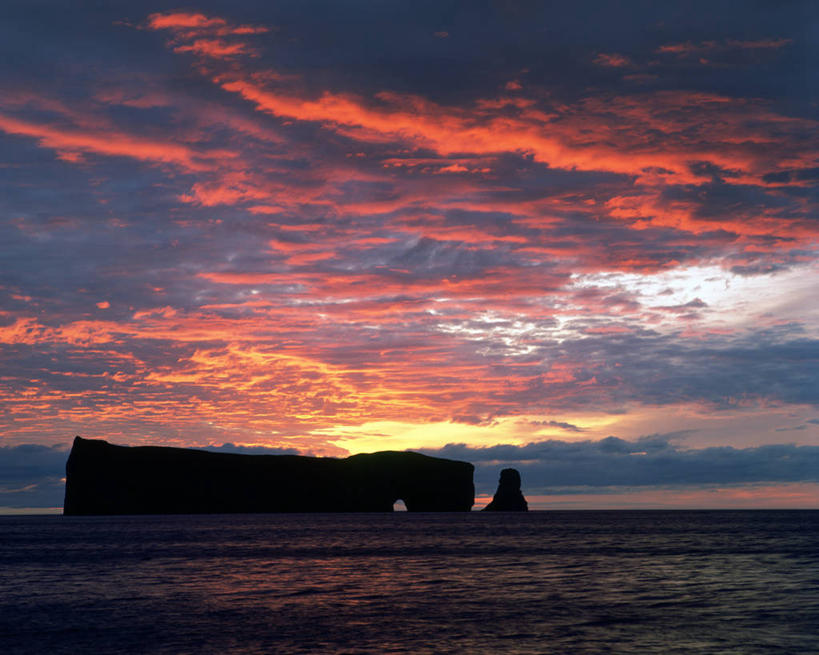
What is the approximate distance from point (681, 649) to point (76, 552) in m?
77.7

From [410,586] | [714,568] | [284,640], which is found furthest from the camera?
[714,568]

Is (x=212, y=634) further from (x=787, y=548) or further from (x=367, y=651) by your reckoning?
(x=787, y=548)

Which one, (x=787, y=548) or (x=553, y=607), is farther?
(x=787, y=548)

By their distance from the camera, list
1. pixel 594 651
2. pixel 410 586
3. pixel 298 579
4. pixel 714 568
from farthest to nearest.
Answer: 1. pixel 714 568
2. pixel 298 579
3. pixel 410 586
4. pixel 594 651

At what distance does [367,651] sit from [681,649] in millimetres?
11254

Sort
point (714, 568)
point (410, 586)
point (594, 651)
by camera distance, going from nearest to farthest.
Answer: point (594, 651) < point (410, 586) < point (714, 568)

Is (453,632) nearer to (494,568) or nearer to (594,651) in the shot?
(594,651)

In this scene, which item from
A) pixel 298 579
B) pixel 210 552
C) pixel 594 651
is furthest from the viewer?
pixel 210 552

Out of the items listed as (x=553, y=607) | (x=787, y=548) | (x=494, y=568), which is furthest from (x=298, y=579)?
(x=787, y=548)

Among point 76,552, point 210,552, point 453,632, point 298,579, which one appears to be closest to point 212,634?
point 453,632

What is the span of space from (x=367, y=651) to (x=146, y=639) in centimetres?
928

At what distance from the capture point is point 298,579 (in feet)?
184

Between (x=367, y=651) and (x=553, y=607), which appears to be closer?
(x=367, y=651)

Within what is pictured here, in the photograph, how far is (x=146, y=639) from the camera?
104 feet
